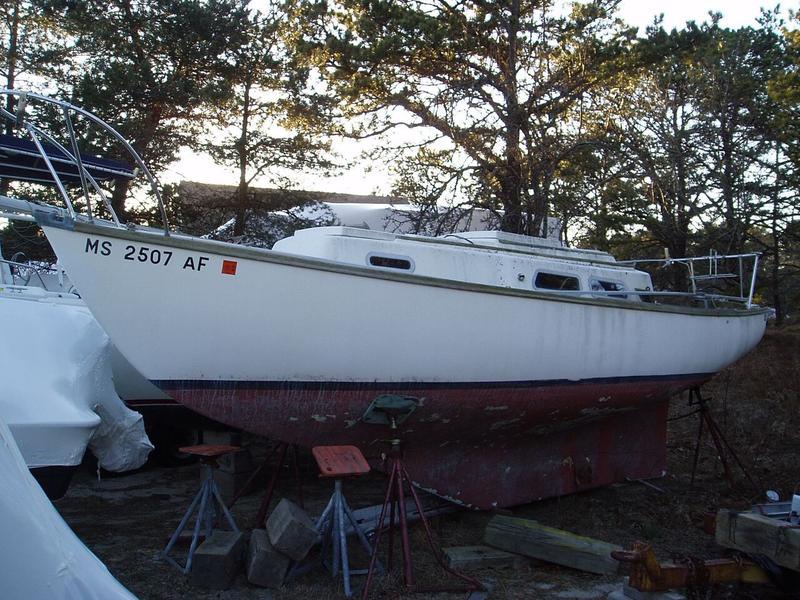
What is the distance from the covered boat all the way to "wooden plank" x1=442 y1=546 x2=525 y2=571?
0.68 m

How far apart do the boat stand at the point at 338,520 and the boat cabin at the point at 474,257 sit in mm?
1309

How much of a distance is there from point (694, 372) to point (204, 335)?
16.5ft

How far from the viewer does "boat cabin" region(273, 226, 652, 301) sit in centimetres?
571

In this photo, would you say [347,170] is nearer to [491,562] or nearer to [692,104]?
[692,104]

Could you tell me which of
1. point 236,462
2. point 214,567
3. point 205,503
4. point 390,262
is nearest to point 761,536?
point 390,262

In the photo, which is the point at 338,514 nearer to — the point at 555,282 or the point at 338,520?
the point at 338,520

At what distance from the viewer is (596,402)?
6.47 metres

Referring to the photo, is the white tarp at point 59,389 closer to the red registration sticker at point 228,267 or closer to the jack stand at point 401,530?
the red registration sticker at point 228,267

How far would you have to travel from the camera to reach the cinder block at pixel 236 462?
22.8 ft

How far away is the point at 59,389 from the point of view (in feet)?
16.7

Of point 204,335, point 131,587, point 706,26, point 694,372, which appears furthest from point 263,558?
point 706,26

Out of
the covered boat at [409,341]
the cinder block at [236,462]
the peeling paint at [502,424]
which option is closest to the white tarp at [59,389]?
the covered boat at [409,341]

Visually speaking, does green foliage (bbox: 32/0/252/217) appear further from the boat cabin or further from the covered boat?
the boat cabin

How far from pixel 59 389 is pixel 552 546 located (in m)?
3.61
